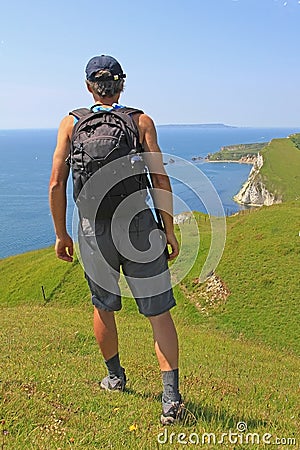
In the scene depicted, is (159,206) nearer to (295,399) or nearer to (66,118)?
(66,118)

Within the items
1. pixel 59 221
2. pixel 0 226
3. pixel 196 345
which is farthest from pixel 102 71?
pixel 0 226

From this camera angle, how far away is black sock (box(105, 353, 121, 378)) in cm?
511

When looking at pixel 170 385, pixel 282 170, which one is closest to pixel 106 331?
pixel 170 385

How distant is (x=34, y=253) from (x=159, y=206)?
47703mm

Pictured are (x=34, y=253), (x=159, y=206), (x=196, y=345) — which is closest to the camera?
(x=159, y=206)

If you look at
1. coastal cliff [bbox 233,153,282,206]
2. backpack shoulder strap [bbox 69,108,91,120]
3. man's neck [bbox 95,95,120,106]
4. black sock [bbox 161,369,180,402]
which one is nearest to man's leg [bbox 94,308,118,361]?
black sock [bbox 161,369,180,402]

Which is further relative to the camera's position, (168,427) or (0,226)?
(0,226)

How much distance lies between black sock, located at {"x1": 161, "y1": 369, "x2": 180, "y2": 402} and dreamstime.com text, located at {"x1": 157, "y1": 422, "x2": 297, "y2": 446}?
0.45 m

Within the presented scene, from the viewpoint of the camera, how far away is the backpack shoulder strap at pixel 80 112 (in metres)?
4.32

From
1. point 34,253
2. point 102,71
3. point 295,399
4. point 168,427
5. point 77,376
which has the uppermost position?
point 102,71

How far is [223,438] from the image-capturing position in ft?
13.1

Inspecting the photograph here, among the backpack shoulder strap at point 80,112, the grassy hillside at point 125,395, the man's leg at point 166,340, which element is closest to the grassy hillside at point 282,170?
the grassy hillside at point 125,395

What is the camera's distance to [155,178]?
438cm

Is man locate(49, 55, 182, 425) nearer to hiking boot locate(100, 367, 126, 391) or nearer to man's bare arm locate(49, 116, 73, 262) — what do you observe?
man's bare arm locate(49, 116, 73, 262)
